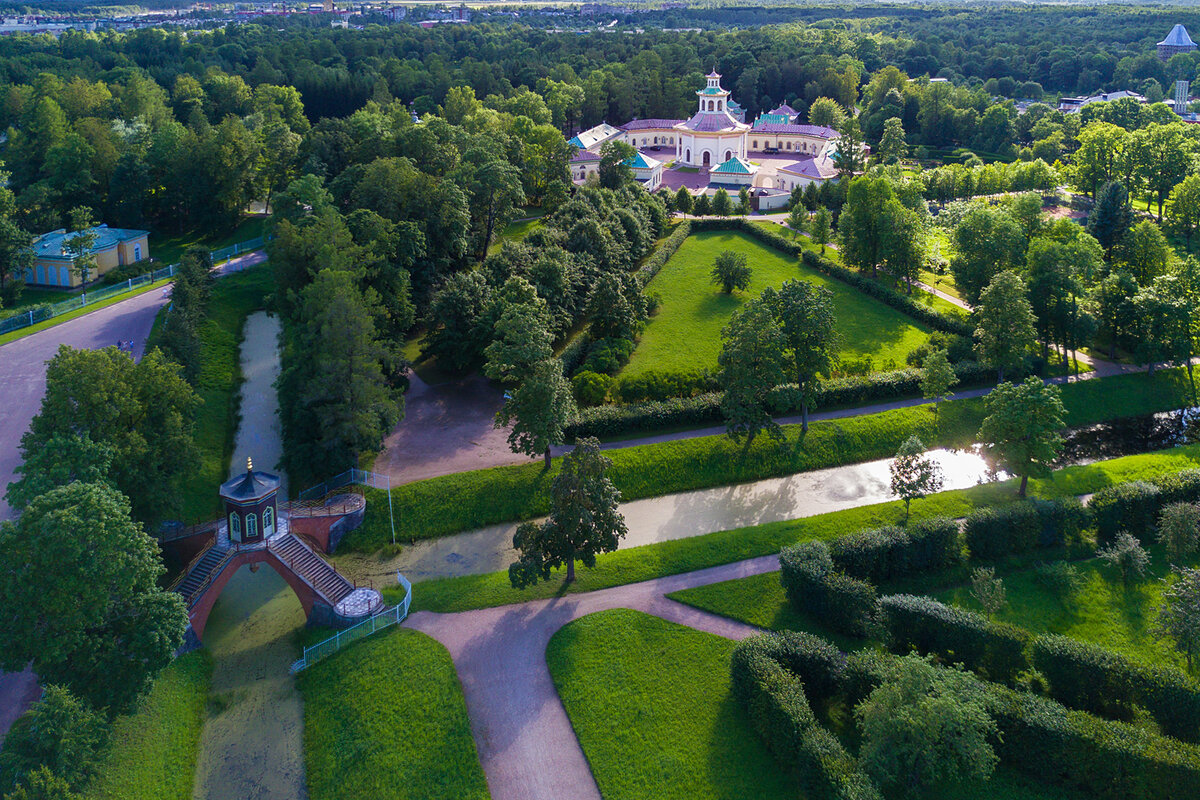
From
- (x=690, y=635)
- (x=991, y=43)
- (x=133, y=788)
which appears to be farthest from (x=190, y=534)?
(x=991, y=43)

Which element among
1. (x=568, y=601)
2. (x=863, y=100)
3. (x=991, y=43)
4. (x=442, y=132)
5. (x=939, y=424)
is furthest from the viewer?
(x=991, y=43)

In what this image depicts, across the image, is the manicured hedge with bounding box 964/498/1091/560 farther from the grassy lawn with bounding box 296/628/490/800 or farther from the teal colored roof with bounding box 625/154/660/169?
the teal colored roof with bounding box 625/154/660/169

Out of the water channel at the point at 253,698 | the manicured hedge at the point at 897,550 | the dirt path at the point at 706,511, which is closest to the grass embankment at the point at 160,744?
the water channel at the point at 253,698

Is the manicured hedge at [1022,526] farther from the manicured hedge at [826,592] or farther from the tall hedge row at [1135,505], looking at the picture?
the manicured hedge at [826,592]

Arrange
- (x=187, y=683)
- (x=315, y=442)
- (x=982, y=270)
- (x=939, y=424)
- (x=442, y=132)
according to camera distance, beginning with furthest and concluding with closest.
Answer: (x=442, y=132)
(x=982, y=270)
(x=939, y=424)
(x=315, y=442)
(x=187, y=683)

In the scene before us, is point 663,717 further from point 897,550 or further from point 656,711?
point 897,550

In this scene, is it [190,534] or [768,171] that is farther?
[768,171]

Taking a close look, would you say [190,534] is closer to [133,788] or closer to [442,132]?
[133,788]
